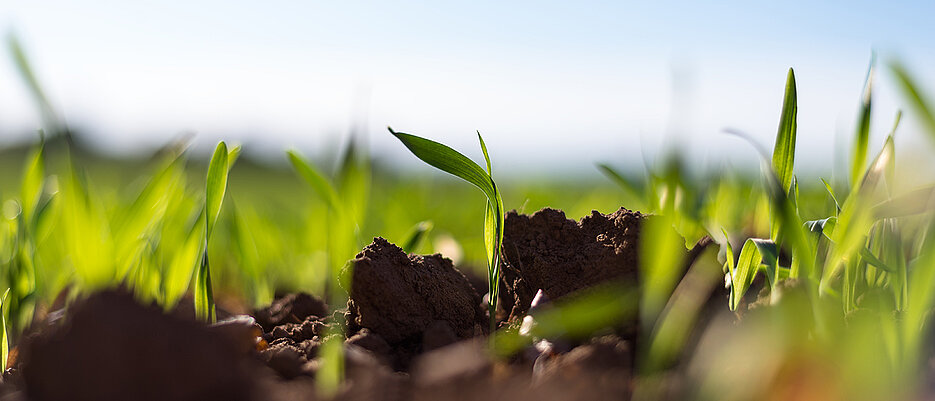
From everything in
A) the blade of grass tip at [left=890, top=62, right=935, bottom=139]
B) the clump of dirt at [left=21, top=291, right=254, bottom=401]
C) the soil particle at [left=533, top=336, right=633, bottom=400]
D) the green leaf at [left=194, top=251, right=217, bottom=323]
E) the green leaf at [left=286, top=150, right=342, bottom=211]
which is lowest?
the green leaf at [left=194, top=251, right=217, bottom=323]

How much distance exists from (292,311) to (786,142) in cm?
93

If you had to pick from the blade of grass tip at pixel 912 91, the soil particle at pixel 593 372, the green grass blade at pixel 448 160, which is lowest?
the soil particle at pixel 593 372

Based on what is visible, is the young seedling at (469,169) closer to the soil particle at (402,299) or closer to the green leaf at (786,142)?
the soil particle at (402,299)

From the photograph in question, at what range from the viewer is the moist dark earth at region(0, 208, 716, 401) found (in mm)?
672

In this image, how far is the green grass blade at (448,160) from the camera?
0.96 metres

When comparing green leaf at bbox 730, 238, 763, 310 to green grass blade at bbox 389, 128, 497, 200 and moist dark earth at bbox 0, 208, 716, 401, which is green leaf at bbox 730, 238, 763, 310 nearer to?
moist dark earth at bbox 0, 208, 716, 401

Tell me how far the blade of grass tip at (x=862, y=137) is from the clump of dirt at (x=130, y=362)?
0.86 m

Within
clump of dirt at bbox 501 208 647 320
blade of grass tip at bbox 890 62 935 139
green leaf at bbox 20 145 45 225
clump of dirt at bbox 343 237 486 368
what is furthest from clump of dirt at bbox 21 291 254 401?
blade of grass tip at bbox 890 62 935 139

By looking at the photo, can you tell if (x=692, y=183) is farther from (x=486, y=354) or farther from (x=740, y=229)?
(x=486, y=354)

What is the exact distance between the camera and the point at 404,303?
1.01 meters

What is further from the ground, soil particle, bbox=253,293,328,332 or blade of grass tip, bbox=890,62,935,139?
blade of grass tip, bbox=890,62,935,139

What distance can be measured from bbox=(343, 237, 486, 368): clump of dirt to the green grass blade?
0.55 ft

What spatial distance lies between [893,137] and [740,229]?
3.18 ft

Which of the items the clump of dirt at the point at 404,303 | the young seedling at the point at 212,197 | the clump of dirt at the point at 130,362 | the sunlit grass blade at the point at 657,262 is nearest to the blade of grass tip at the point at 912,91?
the sunlit grass blade at the point at 657,262
